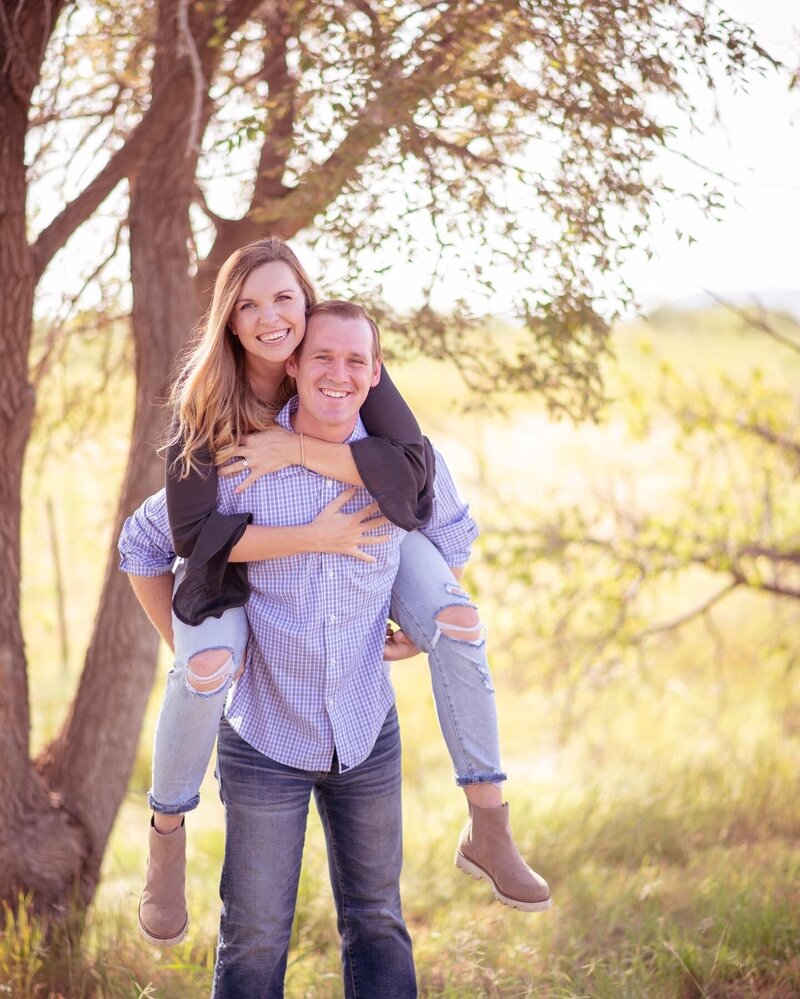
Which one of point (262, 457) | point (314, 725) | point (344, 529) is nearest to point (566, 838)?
point (314, 725)

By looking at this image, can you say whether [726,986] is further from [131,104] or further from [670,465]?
[670,465]

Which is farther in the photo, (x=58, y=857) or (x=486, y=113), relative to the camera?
(x=58, y=857)

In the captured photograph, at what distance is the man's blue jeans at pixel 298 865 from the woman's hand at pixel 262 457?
0.64 m

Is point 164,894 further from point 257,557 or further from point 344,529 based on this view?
point 344,529

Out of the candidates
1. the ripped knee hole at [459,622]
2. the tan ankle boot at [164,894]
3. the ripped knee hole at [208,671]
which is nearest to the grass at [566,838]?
the tan ankle boot at [164,894]

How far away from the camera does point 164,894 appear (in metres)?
2.35

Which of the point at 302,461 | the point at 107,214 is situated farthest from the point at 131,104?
the point at 302,461

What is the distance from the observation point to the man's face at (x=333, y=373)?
238 cm

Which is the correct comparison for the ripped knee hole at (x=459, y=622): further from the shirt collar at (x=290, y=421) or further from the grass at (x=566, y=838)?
the grass at (x=566, y=838)

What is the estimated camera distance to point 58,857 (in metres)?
3.49

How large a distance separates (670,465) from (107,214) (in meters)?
6.83

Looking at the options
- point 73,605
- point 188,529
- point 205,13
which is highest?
point 205,13

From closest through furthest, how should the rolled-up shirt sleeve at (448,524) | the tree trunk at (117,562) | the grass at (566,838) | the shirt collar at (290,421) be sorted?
the shirt collar at (290,421), the rolled-up shirt sleeve at (448,524), the grass at (566,838), the tree trunk at (117,562)

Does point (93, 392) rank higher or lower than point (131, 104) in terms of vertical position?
lower
